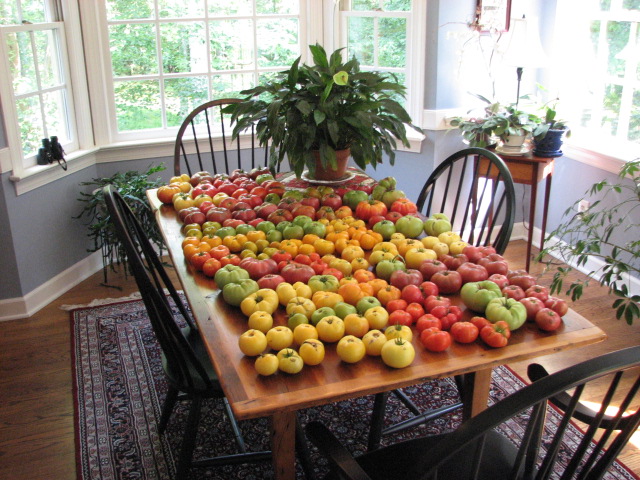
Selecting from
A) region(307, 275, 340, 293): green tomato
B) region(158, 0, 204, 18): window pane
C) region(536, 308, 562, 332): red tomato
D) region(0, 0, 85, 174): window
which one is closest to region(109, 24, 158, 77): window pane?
region(158, 0, 204, 18): window pane

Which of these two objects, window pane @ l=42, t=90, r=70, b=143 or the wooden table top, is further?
window pane @ l=42, t=90, r=70, b=143

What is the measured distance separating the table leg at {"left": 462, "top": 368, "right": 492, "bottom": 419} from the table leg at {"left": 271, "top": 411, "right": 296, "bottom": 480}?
0.53m

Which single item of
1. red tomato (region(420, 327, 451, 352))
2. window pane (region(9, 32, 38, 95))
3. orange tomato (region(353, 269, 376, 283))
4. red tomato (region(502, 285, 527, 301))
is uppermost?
window pane (region(9, 32, 38, 95))

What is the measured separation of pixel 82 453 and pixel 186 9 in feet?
8.78

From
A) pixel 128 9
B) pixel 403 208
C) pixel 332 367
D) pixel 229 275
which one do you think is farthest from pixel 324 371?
pixel 128 9

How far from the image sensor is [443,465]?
1.64m

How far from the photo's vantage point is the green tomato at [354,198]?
250 cm

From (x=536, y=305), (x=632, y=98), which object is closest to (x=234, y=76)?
(x=632, y=98)

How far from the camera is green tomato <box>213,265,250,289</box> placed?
1884 millimetres

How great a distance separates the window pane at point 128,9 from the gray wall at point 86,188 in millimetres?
844

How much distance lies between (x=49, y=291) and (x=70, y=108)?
1.03m

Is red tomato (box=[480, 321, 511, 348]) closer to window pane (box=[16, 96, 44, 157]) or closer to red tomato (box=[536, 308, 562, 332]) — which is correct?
red tomato (box=[536, 308, 562, 332])

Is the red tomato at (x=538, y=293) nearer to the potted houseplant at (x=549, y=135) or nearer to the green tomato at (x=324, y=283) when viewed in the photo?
the green tomato at (x=324, y=283)

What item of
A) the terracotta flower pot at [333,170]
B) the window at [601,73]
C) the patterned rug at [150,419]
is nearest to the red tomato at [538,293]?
the patterned rug at [150,419]
